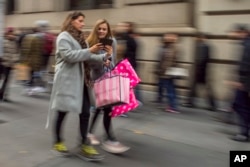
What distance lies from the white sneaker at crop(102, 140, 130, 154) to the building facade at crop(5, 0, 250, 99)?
2991mm

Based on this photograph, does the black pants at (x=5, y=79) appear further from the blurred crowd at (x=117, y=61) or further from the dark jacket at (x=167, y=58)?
the dark jacket at (x=167, y=58)

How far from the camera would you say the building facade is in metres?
7.86

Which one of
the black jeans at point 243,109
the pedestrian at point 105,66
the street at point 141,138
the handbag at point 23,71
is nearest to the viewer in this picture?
the street at point 141,138

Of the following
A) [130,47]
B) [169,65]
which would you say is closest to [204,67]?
[169,65]

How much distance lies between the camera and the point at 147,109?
7.41 m

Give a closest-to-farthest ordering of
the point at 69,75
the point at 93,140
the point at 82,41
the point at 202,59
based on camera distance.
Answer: the point at 69,75 < the point at 82,41 < the point at 93,140 < the point at 202,59

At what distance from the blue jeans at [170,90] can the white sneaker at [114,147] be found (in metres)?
2.62

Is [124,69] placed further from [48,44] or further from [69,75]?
[48,44]

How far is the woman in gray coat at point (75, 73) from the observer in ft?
14.1

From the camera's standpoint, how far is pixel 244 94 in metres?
5.47

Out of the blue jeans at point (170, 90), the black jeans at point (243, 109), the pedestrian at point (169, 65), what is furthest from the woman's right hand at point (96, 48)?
the blue jeans at point (170, 90)

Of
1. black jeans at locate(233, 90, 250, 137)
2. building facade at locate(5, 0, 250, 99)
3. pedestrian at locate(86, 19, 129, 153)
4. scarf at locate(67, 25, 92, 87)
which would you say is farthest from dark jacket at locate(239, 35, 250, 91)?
scarf at locate(67, 25, 92, 87)

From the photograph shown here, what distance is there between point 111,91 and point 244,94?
2137 millimetres

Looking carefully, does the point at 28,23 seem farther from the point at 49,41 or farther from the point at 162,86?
the point at 162,86
